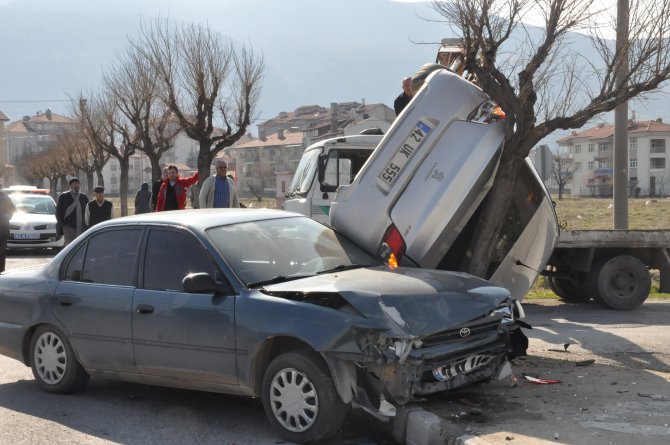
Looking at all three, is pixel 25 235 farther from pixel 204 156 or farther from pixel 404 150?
pixel 404 150

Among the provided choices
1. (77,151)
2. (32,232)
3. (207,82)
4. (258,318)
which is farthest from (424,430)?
(77,151)

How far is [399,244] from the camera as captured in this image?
7812mm

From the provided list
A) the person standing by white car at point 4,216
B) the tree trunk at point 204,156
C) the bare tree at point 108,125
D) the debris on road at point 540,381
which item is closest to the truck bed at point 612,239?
the debris on road at point 540,381

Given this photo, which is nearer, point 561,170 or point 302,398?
point 302,398

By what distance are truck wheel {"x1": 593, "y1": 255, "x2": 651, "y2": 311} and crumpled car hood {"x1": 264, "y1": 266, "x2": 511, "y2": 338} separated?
6044mm

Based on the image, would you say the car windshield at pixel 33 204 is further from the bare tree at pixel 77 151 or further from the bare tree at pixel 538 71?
the bare tree at pixel 77 151

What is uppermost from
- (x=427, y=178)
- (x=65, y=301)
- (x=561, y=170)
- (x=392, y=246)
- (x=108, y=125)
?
(x=108, y=125)

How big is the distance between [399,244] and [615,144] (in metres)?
8.32

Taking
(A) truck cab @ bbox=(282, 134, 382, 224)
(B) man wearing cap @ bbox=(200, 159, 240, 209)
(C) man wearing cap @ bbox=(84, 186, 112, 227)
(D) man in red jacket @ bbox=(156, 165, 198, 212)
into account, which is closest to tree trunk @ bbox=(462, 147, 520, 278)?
(A) truck cab @ bbox=(282, 134, 382, 224)

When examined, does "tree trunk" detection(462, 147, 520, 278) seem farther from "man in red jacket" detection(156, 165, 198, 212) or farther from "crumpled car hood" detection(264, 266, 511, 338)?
"man in red jacket" detection(156, 165, 198, 212)

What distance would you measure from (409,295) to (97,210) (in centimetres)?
1053

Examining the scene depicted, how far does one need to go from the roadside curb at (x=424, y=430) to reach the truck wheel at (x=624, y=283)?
22.9 feet

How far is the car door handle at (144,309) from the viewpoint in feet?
20.7

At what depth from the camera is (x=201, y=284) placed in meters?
5.90
